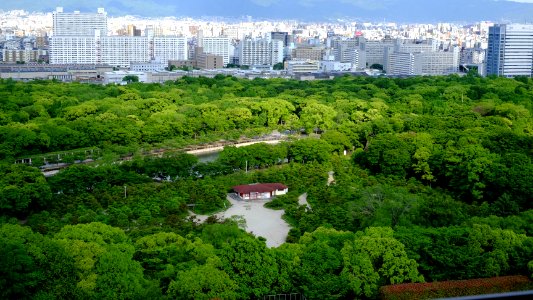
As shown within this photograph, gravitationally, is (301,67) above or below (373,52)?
below

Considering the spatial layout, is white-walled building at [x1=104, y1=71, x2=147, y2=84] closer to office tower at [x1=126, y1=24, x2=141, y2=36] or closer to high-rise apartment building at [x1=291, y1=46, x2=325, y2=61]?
high-rise apartment building at [x1=291, y1=46, x2=325, y2=61]

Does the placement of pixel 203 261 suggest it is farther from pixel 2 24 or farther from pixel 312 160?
pixel 2 24

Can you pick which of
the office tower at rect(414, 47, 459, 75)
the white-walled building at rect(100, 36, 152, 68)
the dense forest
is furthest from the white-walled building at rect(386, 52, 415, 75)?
the dense forest

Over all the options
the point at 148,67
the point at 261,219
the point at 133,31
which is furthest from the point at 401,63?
the point at 261,219

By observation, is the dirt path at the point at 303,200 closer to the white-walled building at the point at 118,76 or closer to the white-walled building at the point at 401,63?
the white-walled building at the point at 118,76

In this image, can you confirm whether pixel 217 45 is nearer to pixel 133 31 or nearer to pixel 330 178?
pixel 133 31

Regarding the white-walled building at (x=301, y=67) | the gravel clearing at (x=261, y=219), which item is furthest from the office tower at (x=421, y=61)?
the gravel clearing at (x=261, y=219)
